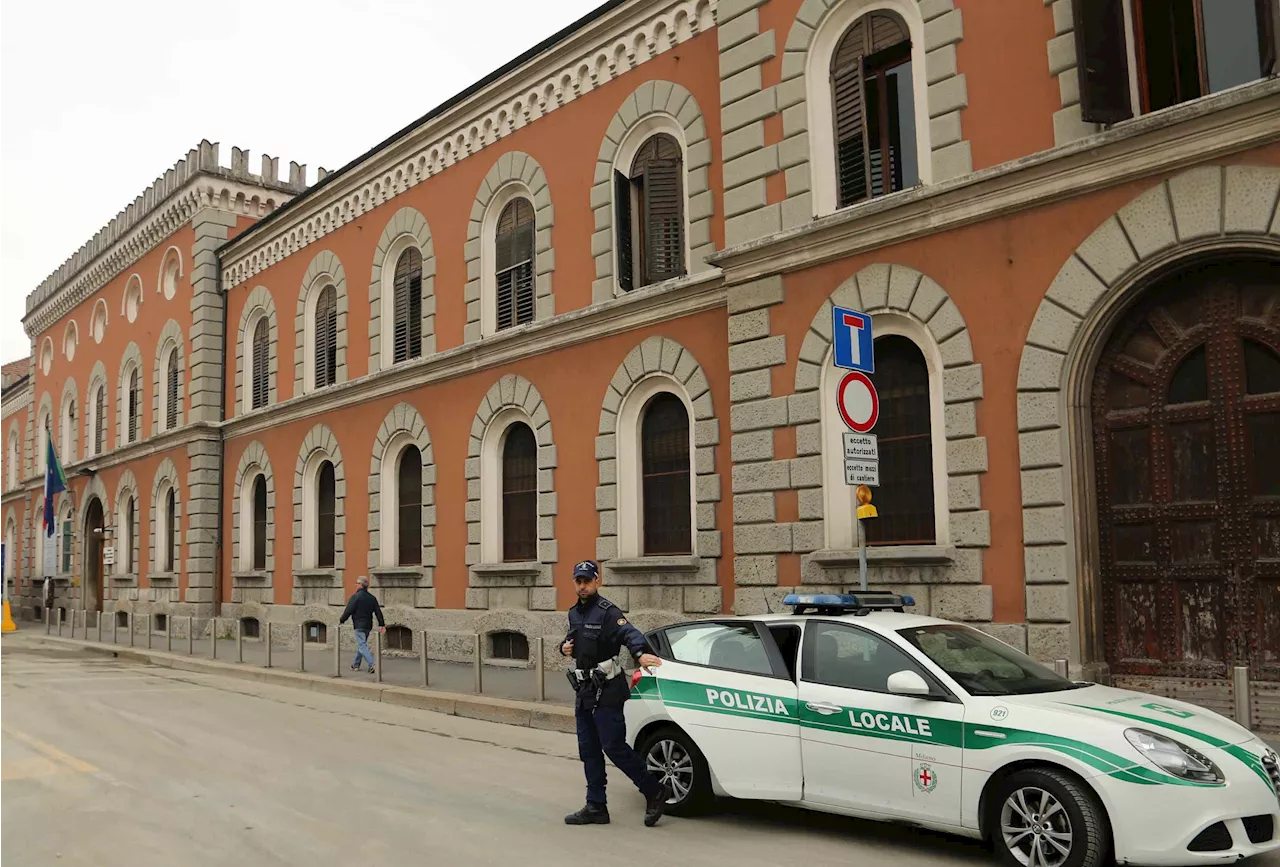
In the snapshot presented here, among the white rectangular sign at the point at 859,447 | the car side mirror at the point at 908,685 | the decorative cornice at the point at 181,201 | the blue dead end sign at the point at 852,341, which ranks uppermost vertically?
the decorative cornice at the point at 181,201

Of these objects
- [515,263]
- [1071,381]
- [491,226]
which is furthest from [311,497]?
[1071,381]

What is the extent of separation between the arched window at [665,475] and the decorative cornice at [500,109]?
18.8 feet


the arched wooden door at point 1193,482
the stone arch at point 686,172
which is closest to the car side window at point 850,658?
the arched wooden door at point 1193,482

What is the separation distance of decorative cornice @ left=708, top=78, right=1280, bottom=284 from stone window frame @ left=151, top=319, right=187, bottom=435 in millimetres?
22549

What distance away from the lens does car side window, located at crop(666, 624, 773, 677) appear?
7.98 metres

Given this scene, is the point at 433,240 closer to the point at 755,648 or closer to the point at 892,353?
the point at 892,353

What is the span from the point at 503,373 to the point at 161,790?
11.5 metres

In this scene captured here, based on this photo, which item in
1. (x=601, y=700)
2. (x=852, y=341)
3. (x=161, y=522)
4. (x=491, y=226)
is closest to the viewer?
(x=601, y=700)

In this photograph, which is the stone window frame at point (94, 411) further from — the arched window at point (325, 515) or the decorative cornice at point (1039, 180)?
the decorative cornice at point (1039, 180)

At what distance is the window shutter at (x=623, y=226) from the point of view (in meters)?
17.7

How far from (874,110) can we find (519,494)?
31.5ft

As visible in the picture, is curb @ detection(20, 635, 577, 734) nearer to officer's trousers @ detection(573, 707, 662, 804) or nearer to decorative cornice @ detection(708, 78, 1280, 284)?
officer's trousers @ detection(573, 707, 662, 804)

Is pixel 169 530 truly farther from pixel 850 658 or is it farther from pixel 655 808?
pixel 850 658

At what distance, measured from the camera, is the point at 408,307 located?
2295cm
